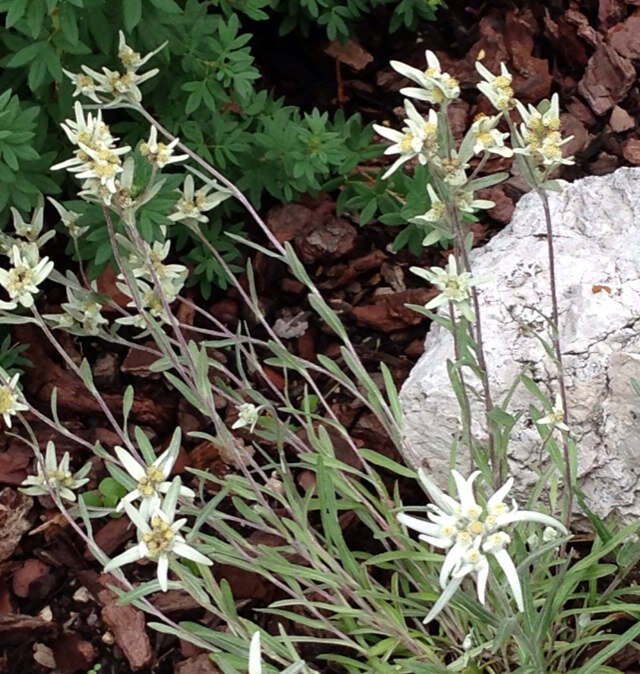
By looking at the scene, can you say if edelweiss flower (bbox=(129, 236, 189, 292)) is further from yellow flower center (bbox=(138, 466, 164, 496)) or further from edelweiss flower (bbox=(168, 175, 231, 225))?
yellow flower center (bbox=(138, 466, 164, 496))

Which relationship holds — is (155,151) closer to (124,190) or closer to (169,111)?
(124,190)

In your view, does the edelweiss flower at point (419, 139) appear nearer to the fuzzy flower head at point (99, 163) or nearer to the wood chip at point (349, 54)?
the fuzzy flower head at point (99, 163)

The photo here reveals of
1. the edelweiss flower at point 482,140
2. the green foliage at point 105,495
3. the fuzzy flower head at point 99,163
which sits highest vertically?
the edelweiss flower at point 482,140

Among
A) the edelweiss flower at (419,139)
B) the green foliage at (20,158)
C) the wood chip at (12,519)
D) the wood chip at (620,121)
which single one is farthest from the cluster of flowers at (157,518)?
the wood chip at (620,121)

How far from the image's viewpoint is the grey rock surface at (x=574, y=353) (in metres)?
3.03

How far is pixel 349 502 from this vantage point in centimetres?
301

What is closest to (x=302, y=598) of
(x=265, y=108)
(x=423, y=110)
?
(x=265, y=108)

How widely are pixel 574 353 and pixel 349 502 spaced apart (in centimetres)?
84

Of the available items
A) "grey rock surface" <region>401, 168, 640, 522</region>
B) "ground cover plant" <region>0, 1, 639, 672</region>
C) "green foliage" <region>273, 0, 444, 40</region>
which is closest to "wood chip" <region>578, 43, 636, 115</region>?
"green foliage" <region>273, 0, 444, 40</region>

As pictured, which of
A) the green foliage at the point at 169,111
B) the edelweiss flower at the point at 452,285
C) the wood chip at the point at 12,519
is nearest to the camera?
the edelweiss flower at the point at 452,285

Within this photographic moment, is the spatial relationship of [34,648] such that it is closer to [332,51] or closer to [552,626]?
[552,626]

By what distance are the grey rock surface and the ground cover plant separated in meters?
0.15

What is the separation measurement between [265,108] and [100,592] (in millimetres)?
1847

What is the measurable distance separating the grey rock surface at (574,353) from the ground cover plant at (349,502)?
0.50 ft
